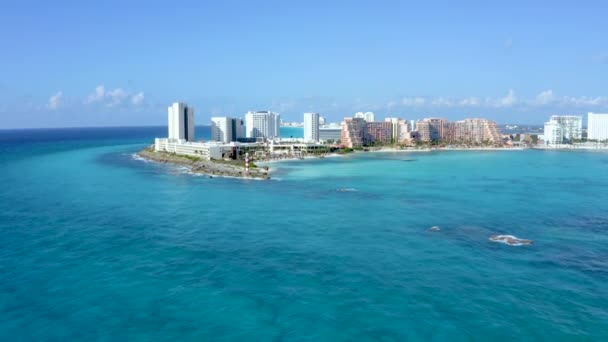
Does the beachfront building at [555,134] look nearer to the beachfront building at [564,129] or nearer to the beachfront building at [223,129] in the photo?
the beachfront building at [564,129]

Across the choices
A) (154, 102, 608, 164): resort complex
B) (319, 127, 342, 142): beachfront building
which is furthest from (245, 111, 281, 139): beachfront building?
(319, 127, 342, 142): beachfront building

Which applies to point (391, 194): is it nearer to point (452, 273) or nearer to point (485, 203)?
point (485, 203)

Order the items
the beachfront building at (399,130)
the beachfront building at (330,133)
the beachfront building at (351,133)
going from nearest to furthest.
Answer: the beachfront building at (351,133) → the beachfront building at (399,130) → the beachfront building at (330,133)

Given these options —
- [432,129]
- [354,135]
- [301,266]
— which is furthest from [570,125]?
[301,266]

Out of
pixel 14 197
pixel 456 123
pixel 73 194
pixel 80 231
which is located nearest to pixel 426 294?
pixel 80 231

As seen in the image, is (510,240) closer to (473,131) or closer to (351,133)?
(351,133)

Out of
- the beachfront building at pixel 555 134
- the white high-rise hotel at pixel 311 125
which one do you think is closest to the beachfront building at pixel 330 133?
the white high-rise hotel at pixel 311 125

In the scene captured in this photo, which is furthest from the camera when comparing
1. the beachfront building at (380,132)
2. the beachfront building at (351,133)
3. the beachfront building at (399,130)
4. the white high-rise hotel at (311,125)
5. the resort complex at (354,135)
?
the beachfront building at (399,130)

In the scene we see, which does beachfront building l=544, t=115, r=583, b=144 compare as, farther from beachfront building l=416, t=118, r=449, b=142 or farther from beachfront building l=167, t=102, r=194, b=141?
beachfront building l=167, t=102, r=194, b=141
